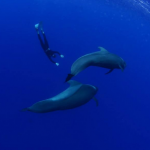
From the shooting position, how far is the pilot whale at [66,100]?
4254mm

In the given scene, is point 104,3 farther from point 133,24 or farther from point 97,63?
point 97,63

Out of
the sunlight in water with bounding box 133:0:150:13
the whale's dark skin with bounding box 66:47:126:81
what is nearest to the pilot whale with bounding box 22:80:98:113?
the whale's dark skin with bounding box 66:47:126:81

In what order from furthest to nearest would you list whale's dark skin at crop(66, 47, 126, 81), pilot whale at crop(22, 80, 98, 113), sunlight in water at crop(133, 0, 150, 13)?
sunlight in water at crop(133, 0, 150, 13), whale's dark skin at crop(66, 47, 126, 81), pilot whale at crop(22, 80, 98, 113)

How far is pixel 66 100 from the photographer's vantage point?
4438 millimetres

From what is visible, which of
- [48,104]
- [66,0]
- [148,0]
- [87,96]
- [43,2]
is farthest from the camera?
[66,0]

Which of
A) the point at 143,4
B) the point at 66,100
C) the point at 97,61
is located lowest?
the point at 66,100

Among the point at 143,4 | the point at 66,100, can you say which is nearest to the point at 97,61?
the point at 66,100

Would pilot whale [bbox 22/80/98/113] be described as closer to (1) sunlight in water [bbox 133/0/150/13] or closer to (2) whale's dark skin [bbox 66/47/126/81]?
(2) whale's dark skin [bbox 66/47/126/81]

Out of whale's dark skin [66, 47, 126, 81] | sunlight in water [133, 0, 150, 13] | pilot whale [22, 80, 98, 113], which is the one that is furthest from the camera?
sunlight in water [133, 0, 150, 13]

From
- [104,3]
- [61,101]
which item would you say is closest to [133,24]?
[104,3]

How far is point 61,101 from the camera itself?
438cm

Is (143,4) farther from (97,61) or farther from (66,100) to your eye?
(66,100)

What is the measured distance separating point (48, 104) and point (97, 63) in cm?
180

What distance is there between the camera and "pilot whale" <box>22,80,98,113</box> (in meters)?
4.25
